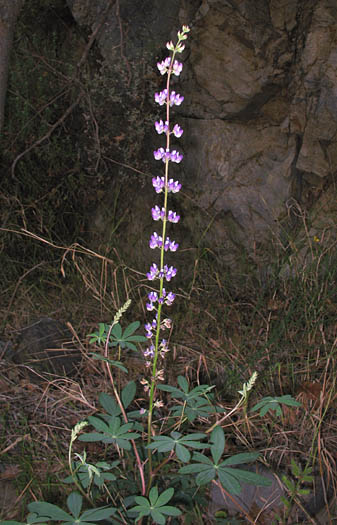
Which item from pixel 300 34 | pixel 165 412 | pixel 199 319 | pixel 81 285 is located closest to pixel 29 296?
pixel 81 285

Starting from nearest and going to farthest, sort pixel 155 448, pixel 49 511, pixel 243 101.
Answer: pixel 49 511, pixel 155 448, pixel 243 101

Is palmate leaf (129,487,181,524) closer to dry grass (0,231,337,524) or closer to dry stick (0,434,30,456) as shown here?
dry grass (0,231,337,524)

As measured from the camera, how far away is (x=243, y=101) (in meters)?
3.41

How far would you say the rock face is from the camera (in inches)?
125

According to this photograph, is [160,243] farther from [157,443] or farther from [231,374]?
[231,374]

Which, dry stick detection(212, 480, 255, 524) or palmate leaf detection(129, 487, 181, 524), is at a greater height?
palmate leaf detection(129, 487, 181, 524)

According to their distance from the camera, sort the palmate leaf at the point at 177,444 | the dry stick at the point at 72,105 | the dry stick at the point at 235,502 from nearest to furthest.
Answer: the palmate leaf at the point at 177,444
the dry stick at the point at 235,502
the dry stick at the point at 72,105

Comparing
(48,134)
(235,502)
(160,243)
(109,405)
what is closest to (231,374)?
(235,502)

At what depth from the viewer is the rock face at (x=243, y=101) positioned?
317cm

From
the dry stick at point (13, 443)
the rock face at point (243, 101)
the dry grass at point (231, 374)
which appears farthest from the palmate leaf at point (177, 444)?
the rock face at point (243, 101)

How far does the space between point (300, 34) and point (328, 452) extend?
7.86ft

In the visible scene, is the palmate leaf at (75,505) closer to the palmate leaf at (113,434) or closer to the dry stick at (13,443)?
the palmate leaf at (113,434)

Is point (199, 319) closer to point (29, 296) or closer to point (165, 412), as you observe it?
point (165, 412)

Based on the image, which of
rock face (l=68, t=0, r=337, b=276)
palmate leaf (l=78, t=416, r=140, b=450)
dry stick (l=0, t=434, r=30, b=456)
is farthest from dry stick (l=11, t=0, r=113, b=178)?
palmate leaf (l=78, t=416, r=140, b=450)
